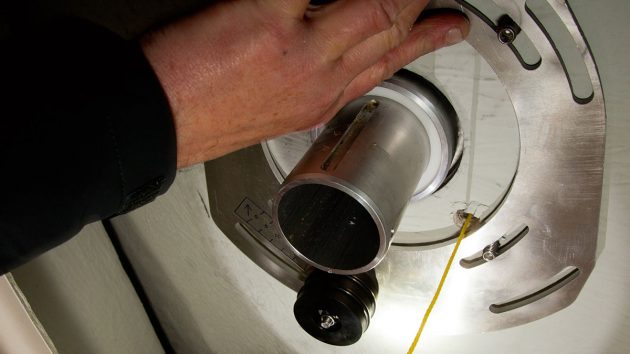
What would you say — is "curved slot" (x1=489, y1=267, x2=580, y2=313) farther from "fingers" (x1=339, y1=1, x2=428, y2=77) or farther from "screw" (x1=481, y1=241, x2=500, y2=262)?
"fingers" (x1=339, y1=1, x2=428, y2=77)

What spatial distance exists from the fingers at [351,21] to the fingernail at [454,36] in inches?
1.9

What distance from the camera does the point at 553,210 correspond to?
489mm

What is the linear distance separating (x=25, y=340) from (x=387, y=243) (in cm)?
37

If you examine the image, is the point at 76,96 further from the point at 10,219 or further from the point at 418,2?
the point at 418,2

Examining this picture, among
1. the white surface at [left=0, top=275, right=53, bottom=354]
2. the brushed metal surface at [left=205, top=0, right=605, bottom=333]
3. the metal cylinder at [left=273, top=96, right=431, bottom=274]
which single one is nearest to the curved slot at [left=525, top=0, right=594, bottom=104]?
the brushed metal surface at [left=205, top=0, right=605, bottom=333]

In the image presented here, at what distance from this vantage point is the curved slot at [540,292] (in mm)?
527

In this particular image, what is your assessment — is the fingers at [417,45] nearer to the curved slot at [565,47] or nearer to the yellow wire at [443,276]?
the curved slot at [565,47]

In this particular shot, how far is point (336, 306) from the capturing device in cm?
55

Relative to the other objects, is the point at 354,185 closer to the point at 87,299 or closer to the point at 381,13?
the point at 381,13

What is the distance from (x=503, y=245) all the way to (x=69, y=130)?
1.25ft

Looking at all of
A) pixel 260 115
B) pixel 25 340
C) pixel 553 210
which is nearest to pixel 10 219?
pixel 260 115

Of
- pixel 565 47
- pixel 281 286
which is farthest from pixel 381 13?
pixel 281 286

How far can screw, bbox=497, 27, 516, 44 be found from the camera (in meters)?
0.42

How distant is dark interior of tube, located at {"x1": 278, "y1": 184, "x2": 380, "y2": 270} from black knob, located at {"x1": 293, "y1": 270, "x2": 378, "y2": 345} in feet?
0.16
